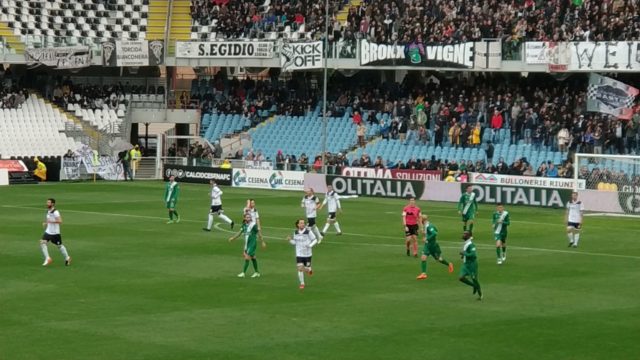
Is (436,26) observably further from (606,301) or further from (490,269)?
(606,301)

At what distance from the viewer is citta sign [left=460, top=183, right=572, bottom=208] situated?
57.1 metres

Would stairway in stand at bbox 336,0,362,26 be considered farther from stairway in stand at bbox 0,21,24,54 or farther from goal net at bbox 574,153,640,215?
goal net at bbox 574,153,640,215

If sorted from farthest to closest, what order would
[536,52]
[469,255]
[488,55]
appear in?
[488,55]
[536,52]
[469,255]

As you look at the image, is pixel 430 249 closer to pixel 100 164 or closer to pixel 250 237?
pixel 250 237

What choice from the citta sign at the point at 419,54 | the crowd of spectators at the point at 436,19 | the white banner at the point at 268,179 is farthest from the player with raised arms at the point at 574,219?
the citta sign at the point at 419,54

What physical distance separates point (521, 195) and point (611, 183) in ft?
15.8

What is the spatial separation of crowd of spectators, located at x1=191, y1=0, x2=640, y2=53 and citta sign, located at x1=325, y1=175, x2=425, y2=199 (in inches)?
418

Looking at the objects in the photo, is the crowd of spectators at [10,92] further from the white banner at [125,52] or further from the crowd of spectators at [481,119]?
the crowd of spectators at [481,119]

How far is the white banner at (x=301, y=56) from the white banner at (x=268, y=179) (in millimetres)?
7876

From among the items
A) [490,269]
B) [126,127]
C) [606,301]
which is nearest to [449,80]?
[126,127]

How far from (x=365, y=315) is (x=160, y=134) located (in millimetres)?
52977

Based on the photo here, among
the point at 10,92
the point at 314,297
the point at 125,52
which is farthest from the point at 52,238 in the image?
the point at 10,92

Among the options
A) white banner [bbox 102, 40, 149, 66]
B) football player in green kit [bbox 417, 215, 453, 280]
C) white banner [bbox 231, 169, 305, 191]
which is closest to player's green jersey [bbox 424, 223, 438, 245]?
football player in green kit [bbox 417, 215, 453, 280]

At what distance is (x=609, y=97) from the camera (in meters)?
63.8
